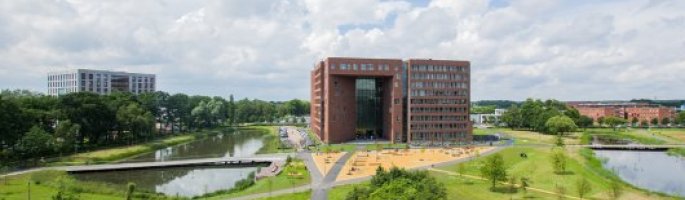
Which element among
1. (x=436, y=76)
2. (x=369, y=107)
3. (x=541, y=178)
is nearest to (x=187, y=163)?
(x=369, y=107)

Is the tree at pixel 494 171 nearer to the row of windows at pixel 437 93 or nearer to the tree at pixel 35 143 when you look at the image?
the row of windows at pixel 437 93

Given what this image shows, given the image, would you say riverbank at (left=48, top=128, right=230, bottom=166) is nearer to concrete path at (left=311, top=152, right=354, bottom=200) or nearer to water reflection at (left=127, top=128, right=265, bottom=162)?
water reflection at (left=127, top=128, right=265, bottom=162)

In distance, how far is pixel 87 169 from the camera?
231 ft

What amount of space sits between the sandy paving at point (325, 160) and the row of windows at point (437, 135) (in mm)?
25018

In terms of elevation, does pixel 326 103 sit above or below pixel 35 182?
above

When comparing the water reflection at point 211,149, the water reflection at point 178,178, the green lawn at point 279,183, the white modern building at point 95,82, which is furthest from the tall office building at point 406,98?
the white modern building at point 95,82

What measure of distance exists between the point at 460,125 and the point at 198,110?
79.5 meters

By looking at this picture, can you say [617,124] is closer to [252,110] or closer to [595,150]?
[595,150]

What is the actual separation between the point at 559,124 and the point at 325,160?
7909 cm

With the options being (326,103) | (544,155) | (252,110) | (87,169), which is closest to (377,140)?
(326,103)

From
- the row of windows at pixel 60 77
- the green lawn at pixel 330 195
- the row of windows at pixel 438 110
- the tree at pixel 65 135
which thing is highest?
the row of windows at pixel 60 77

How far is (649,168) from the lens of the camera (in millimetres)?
79312

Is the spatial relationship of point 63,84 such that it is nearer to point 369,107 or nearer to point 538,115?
point 369,107

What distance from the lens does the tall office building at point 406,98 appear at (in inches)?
4168
